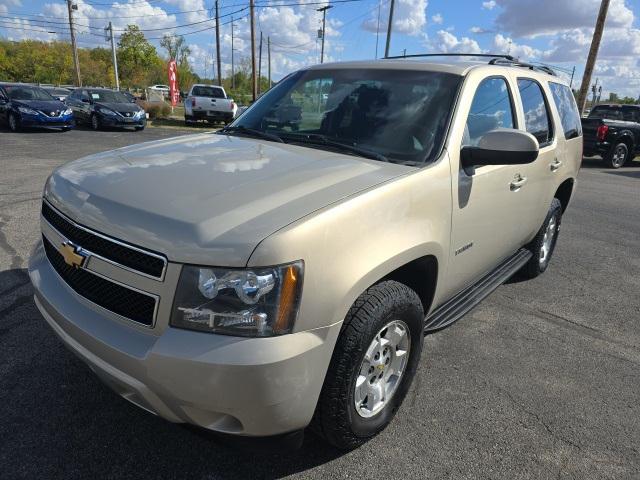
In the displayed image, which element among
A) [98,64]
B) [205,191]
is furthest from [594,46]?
[98,64]

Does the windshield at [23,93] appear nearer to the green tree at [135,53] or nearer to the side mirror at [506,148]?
the side mirror at [506,148]

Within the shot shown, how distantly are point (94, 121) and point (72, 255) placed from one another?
18.2 metres

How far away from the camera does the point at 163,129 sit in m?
20.7

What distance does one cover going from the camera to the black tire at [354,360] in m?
2.09

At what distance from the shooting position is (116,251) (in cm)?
196

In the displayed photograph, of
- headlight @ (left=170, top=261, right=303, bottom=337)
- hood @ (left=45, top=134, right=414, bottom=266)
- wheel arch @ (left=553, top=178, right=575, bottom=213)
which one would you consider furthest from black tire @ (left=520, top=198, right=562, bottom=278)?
headlight @ (left=170, top=261, right=303, bottom=337)

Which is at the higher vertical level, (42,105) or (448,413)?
(42,105)

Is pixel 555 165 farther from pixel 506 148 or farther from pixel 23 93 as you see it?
pixel 23 93

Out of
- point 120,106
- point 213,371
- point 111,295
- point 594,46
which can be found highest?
point 594,46

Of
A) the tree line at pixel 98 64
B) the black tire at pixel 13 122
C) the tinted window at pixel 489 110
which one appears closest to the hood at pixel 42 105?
the black tire at pixel 13 122

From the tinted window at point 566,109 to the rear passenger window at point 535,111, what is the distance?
34cm

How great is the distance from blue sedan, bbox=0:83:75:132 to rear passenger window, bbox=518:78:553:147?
16.3 m

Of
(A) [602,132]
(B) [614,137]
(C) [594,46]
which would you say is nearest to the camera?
(A) [602,132]

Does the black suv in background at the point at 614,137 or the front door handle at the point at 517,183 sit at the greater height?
the front door handle at the point at 517,183
